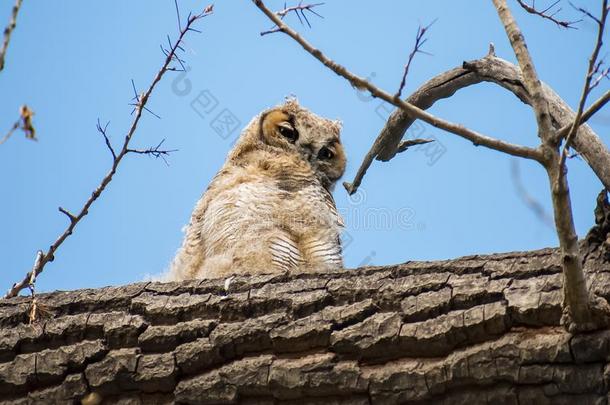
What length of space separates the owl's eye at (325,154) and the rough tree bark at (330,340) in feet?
12.1

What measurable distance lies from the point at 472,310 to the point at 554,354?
0.40m

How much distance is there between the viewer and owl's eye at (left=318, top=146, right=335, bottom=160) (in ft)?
27.2

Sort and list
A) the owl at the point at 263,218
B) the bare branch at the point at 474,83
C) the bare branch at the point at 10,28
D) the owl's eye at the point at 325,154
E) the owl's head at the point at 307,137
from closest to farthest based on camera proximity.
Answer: the bare branch at the point at 10,28 → the bare branch at the point at 474,83 → the owl at the point at 263,218 → the owl's head at the point at 307,137 → the owl's eye at the point at 325,154

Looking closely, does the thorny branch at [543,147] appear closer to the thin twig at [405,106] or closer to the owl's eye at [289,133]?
the thin twig at [405,106]

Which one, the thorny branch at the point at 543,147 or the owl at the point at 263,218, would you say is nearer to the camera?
the thorny branch at the point at 543,147

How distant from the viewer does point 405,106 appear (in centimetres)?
349

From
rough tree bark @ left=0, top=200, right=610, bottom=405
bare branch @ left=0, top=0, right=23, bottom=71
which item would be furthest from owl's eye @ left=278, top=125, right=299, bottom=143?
bare branch @ left=0, top=0, right=23, bottom=71

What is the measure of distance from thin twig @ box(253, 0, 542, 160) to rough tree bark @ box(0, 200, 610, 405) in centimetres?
69

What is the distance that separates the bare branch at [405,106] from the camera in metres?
3.44

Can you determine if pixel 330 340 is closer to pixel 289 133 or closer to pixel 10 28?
pixel 10 28

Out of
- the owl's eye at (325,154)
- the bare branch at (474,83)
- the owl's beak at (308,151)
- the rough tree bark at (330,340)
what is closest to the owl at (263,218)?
the owl's beak at (308,151)

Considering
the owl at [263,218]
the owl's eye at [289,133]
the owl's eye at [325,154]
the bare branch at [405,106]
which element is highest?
the owl's eye at [289,133]

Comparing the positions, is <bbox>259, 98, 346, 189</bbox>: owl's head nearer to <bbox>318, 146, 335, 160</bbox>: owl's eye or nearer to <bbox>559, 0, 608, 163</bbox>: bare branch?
<bbox>318, 146, 335, 160</bbox>: owl's eye

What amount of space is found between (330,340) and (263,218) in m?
2.70
